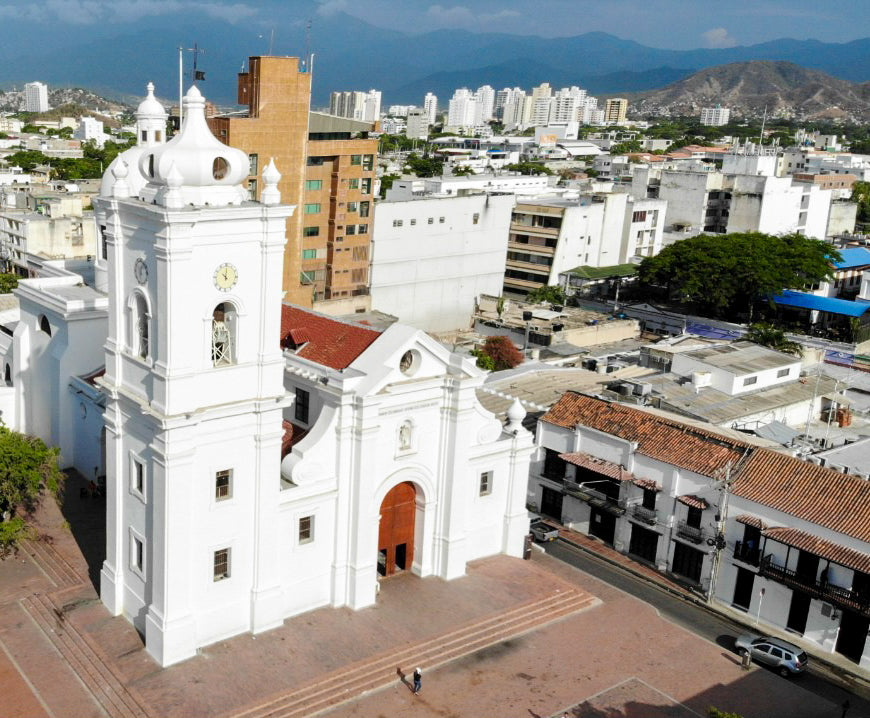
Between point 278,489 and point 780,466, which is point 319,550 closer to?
point 278,489

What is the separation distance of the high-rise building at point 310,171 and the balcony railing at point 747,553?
1557 inches

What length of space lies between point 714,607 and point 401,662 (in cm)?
1228

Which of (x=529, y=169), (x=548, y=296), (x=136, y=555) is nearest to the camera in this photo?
(x=136, y=555)

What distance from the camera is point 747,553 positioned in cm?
3297

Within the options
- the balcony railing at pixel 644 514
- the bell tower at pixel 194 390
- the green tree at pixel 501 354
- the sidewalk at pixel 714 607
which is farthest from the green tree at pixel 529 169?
the bell tower at pixel 194 390

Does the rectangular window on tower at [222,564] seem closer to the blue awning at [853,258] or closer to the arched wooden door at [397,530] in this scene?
the arched wooden door at [397,530]

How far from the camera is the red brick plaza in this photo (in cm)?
2606

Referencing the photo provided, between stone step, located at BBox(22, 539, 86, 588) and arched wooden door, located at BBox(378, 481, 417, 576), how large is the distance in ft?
32.8

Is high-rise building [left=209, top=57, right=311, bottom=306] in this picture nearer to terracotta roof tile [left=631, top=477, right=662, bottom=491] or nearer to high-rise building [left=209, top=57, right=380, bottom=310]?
high-rise building [left=209, top=57, right=380, bottom=310]

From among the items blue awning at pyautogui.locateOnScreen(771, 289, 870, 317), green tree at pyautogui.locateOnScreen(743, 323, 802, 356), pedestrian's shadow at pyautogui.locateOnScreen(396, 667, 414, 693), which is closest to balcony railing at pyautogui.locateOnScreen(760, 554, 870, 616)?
pedestrian's shadow at pyautogui.locateOnScreen(396, 667, 414, 693)

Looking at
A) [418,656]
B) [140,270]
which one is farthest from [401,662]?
[140,270]

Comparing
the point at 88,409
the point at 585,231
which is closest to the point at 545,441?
the point at 88,409

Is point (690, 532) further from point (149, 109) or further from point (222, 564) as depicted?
point (149, 109)

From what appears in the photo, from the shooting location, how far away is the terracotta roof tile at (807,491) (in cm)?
3070
